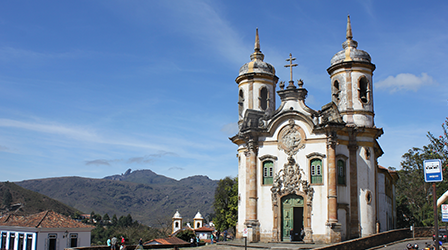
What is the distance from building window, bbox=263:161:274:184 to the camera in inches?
1103

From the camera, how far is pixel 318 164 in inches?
1054

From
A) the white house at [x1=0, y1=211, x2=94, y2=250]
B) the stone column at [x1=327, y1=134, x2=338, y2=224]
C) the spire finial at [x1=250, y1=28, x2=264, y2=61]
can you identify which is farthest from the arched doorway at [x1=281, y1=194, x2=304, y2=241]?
the white house at [x1=0, y1=211, x2=94, y2=250]

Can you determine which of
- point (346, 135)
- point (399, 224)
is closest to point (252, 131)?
point (346, 135)

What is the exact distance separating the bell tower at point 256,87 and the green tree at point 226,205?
1686 centimetres

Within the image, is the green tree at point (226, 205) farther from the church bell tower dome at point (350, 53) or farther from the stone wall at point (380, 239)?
the church bell tower dome at point (350, 53)

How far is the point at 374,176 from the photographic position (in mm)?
28281

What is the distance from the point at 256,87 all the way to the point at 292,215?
34.6 feet

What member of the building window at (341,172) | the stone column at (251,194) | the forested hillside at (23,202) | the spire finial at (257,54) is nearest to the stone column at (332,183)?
the building window at (341,172)

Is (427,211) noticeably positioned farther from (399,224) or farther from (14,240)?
(14,240)

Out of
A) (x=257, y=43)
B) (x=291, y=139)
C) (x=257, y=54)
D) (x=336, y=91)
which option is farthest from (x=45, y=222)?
(x=336, y=91)

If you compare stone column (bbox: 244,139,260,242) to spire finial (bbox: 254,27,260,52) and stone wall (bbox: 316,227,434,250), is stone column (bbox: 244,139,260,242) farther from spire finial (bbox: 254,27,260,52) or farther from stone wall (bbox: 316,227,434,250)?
spire finial (bbox: 254,27,260,52)

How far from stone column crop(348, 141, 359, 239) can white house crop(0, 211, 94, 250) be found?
20.7 metres

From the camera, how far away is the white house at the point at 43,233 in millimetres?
30578

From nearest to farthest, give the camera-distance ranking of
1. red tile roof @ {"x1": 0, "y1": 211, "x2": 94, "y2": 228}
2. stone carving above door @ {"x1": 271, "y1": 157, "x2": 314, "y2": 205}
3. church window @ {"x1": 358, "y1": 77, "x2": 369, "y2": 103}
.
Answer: stone carving above door @ {"x1": 271, "y1": 157, "x2": 314, "y2": 205}, church window @ {"x1": 358, "y1": 77, "x2": 369, "y2": 103}, red tile roof @ {"x1": 0, "y1": 211, "x2": 94, "y2": 228}
